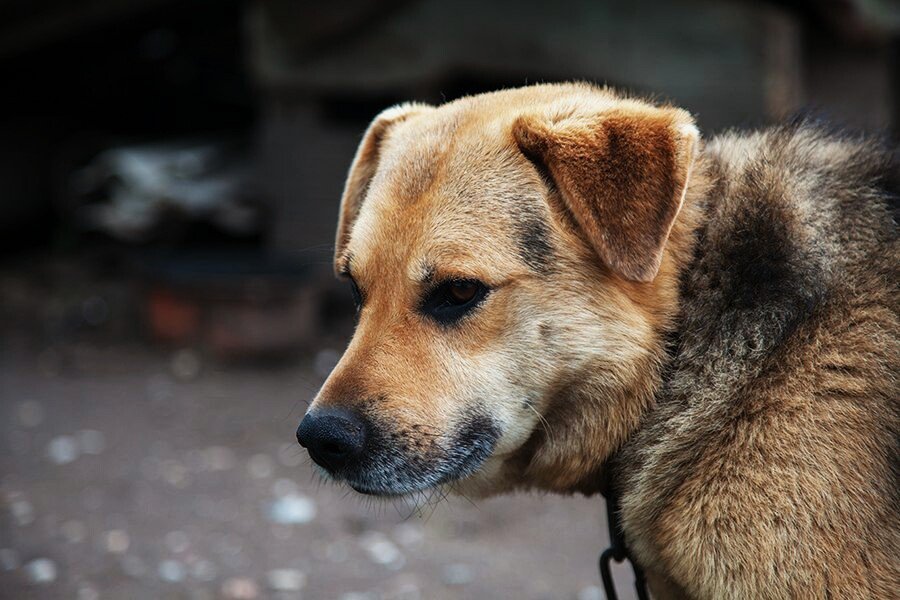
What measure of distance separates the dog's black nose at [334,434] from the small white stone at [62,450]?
140 inches

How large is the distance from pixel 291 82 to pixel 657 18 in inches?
107

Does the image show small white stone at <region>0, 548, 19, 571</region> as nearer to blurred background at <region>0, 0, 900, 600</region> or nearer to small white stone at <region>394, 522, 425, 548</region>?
blurred background at <region>0, 0, 900, 600</region>

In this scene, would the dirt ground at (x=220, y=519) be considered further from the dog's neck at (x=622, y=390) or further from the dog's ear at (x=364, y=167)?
the dog's ear at (x=364, y=167)

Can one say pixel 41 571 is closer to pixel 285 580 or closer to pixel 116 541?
pixel 116 541

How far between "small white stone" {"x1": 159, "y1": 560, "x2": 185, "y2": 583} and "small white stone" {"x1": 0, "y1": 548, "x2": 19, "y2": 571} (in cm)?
61

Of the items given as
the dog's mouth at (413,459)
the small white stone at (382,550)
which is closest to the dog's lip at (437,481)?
the dog's mouth at (413,459)

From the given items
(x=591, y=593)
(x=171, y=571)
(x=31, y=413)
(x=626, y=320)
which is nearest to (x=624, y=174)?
(x=626, y=320)

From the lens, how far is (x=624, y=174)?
2.47 meters

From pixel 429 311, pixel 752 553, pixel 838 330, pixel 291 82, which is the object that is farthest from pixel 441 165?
pixel 291 82

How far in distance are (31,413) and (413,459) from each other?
14.7 ft

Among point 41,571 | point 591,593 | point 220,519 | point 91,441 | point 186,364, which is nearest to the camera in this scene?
point 41,571

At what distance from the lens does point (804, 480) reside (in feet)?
7.25

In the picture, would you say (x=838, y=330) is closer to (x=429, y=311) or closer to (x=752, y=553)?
(x=752, y=553)

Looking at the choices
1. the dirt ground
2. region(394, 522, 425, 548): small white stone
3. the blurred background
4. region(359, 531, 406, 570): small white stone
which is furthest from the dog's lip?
region(394, 522, 425, 548): small white stone
